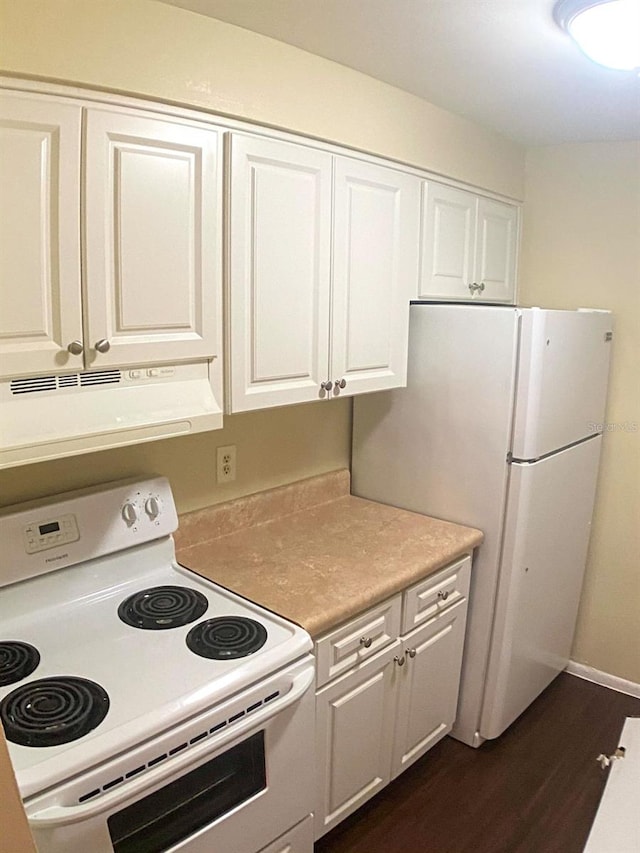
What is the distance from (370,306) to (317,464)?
0.73 m

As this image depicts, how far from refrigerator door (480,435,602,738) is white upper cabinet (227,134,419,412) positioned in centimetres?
66

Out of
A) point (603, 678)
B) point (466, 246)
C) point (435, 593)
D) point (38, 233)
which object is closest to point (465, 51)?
point (466, 246)

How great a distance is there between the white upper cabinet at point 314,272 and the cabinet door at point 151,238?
79mm

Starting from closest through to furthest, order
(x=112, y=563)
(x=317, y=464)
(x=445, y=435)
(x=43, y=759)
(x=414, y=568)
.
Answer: (x=43, y=759), (x=112, y=563), (x=414, y=568), (x=445, y=435), (x=317, y=464)

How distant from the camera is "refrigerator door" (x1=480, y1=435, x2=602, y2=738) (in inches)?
89.3

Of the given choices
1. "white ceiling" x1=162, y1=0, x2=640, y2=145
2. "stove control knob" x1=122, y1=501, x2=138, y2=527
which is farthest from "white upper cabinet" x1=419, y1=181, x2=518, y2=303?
"stove control knob" x1=122, y1=501, x2=138, y2=527

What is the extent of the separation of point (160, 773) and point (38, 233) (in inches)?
43.7

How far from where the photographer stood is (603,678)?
2.90m

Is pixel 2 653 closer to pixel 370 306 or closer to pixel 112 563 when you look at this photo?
pixel 112 563

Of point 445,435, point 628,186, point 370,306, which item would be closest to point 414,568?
point 445,435

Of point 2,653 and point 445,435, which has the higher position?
point 445,435

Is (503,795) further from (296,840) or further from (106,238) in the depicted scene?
(106,238)

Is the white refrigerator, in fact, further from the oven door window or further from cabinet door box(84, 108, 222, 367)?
the oven door window

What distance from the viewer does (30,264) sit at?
134 centimetres
